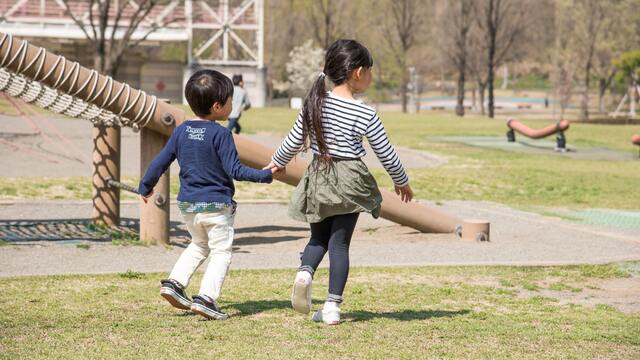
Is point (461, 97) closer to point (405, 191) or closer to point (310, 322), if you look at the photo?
point (405, 191)

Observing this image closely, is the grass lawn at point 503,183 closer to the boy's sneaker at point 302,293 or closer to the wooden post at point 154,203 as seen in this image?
the wooden post at point 154,203

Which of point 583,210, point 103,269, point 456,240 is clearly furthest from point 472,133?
point 103,269

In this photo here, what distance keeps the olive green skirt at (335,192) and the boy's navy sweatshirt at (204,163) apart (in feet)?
0.80

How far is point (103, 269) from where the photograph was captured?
864 cm

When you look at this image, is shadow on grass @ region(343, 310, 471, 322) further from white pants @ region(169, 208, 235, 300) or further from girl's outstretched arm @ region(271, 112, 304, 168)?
girl's outstretched arm @ region(271, 112, 304, 168)

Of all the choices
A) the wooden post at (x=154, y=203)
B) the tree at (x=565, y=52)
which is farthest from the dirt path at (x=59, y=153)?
the tree at (x=565, y=52)

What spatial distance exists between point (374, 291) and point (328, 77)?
1.93 metres

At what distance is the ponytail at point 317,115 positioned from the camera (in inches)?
243

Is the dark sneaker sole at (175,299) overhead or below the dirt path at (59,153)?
overhead

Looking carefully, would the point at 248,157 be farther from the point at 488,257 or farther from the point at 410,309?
the point at 410,309

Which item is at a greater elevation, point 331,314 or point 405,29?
point 405,29

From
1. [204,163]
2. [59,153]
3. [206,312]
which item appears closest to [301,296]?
[206,312]

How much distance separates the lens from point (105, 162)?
434 inches

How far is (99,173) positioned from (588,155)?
18.2 metres
